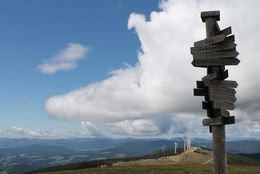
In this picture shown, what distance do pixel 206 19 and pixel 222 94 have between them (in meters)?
2.70

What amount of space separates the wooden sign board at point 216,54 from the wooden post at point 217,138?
1.38 ft

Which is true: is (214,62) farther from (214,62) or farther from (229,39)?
(229,39)

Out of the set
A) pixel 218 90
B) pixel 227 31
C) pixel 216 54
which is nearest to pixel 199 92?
pixel 218 90

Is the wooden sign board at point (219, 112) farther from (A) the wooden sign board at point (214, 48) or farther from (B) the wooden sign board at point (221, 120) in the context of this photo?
(A) the wooden sign board at point (214, 48)

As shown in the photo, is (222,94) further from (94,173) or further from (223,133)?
(94,173)

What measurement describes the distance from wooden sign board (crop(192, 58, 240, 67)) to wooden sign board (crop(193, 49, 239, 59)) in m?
0.11

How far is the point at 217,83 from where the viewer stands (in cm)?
1404

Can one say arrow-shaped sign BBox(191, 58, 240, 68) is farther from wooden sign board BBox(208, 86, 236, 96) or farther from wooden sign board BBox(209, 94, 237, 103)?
wooden sign board BBox(209, 94, 237, 103)

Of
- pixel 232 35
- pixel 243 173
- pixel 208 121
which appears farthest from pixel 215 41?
pixel 243 173

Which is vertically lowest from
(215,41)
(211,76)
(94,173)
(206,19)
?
(94,173)

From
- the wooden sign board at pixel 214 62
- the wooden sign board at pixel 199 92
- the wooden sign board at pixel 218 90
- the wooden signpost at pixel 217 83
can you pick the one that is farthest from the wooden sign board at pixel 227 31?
the wooden sign board at pixel 199 92

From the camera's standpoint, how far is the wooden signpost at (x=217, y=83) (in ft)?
45.6

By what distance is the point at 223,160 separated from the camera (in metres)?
13.9

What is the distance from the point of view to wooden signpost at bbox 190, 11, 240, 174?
1390cm
